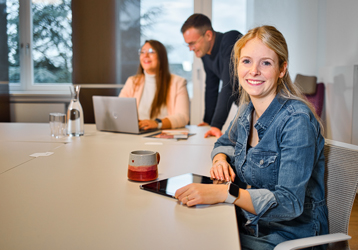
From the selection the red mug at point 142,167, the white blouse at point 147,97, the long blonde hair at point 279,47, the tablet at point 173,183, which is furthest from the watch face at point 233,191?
the white blouse at point 147,97

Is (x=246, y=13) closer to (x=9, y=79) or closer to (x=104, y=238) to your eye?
(x=9, y=79)

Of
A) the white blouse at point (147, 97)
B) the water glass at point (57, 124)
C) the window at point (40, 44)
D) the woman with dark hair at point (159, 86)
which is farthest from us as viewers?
the window at point (40, 44)

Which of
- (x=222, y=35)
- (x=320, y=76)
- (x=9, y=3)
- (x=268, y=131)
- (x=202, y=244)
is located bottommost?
(x=202, y=244)

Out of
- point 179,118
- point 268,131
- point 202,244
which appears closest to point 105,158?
point 268,131

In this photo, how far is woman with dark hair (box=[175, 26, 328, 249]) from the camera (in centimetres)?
97

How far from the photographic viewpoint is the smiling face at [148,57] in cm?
275

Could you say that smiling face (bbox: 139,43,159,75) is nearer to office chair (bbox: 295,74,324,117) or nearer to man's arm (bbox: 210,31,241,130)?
man's arm (bbox: 210,31,241,130)

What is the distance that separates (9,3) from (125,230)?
430 centimetres

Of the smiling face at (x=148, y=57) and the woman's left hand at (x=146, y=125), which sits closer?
the woman's left hand at (x=146, y=125)

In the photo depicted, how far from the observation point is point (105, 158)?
1.44m

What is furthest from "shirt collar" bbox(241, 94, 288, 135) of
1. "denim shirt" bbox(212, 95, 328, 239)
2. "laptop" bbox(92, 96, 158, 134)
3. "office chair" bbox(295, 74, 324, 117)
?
"office chair" bbox(295, 74, 324, 117)

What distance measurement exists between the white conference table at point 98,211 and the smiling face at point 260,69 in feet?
1.16

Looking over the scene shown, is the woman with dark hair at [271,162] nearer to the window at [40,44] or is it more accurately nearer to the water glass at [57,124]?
the water glass at [57,124]

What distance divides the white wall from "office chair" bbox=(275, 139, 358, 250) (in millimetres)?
1987
